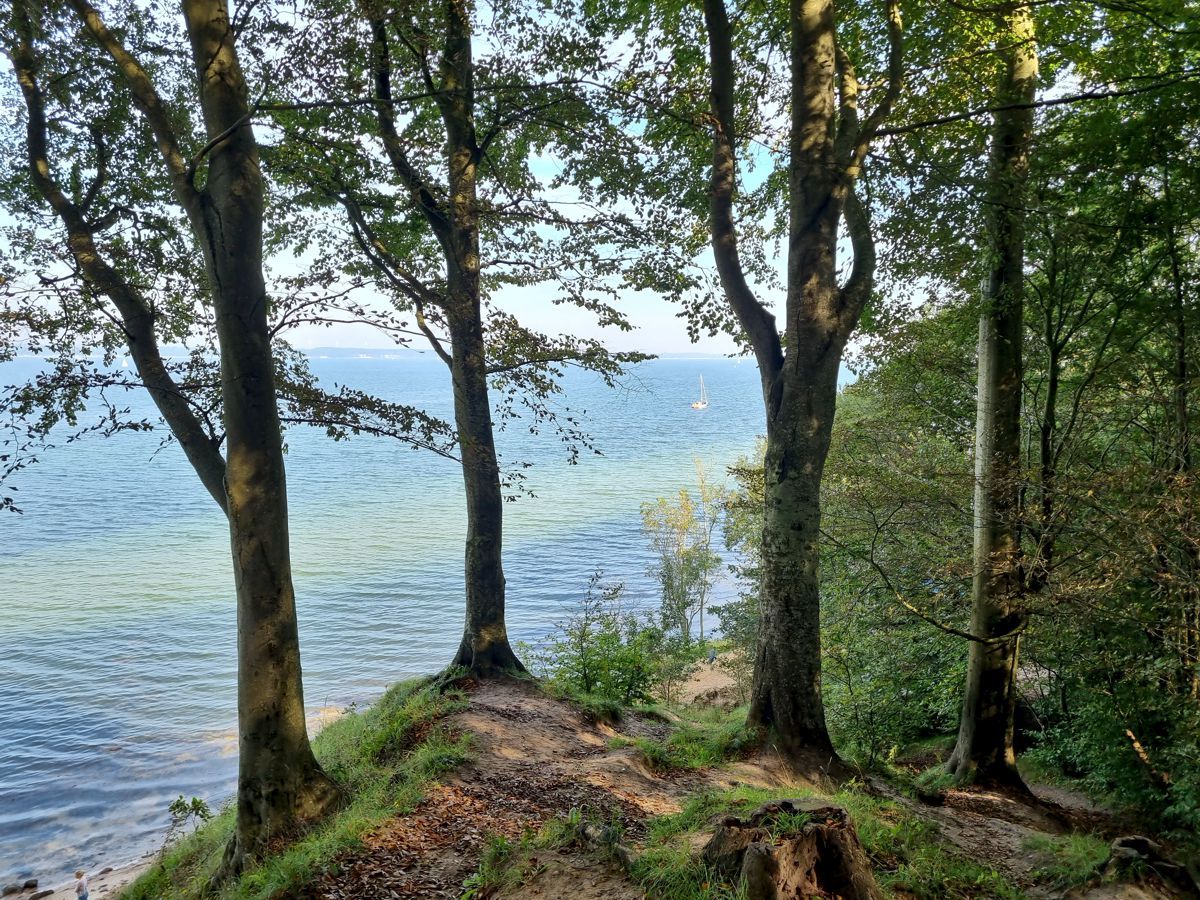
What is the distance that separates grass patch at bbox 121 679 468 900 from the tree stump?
2796 mm

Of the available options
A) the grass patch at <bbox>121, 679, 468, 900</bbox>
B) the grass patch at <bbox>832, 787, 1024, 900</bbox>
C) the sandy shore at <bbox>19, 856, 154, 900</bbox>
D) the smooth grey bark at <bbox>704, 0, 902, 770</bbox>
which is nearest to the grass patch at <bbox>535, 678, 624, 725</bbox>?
the grass patch at <bbox>121, 679, 468, 900</bbox>

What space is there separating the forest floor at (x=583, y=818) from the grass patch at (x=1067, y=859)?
1 centimetres

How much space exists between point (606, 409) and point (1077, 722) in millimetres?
95556

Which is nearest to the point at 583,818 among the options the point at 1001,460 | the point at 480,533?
the point at 480,533

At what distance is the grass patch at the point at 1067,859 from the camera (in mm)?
4398

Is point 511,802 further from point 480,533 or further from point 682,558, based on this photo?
point 682,558

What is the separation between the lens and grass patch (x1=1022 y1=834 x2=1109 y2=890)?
14.4 feet

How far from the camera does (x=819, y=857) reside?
127 inches

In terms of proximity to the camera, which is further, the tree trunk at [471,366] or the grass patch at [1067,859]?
the tree trunk at [471,366]

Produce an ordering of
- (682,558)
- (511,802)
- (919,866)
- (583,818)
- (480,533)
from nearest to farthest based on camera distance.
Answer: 1. (919,866)
2. (583,818)
3. (511,802)
4. (480,533)
5. (682,558)

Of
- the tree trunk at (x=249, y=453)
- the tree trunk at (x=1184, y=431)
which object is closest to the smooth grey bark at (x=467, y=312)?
the tree trunk at (x=249, y=453)

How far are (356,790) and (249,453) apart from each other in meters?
3.00

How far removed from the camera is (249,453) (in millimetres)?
4984

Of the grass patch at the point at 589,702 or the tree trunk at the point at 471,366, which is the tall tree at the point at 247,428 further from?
the grass patch at the point at 589,702
